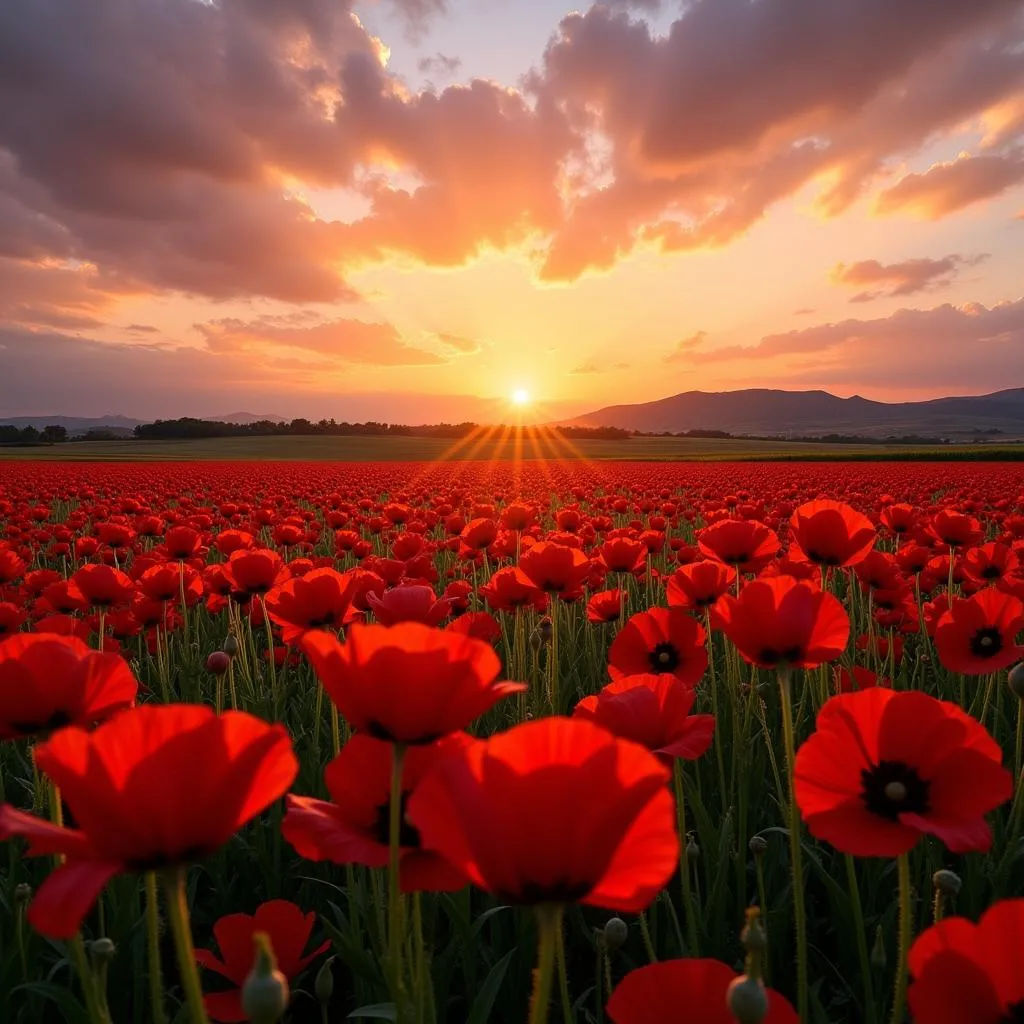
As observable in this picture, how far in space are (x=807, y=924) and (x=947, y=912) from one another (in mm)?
459

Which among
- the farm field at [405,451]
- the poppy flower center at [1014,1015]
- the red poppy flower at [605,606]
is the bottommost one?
the farm field at [405,451]

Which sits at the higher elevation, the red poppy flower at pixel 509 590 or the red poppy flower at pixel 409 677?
the red poppy flower at pixel 409 677

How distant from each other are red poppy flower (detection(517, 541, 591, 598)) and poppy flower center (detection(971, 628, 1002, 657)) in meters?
1.41

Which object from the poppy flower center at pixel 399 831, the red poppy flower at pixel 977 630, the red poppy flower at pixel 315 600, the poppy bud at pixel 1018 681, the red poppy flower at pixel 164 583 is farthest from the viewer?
the red poppy flower at pixel 164 583

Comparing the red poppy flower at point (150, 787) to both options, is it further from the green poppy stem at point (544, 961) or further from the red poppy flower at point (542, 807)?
the green poppy stem at point (544, 961)

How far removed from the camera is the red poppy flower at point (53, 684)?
1.28 meters

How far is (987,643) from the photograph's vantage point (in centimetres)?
255

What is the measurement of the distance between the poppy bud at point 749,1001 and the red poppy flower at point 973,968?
17 centimetres

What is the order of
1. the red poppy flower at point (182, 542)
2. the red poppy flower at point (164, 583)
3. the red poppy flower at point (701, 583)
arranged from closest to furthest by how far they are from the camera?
the red poppy flower at point (701, 583), the red poppy flower at point (164, 583), the red poppy flower at point (182, 542)

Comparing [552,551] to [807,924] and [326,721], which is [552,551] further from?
[326,721]

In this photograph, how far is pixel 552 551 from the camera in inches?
116

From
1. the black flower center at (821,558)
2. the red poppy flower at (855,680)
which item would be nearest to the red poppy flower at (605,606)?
the red poppy flower at (855,680)

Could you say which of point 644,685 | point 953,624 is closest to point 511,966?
point 644,685

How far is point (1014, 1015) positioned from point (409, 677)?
2.60 feet
